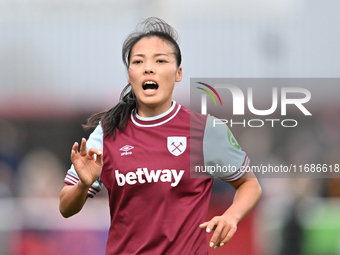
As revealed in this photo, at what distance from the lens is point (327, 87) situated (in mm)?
6051

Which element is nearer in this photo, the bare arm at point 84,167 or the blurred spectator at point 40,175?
the bare arm at point 84,167

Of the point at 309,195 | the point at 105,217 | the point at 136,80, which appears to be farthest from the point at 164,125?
the point at 309,195

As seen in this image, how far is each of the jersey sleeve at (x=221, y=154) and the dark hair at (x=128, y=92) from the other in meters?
0.45

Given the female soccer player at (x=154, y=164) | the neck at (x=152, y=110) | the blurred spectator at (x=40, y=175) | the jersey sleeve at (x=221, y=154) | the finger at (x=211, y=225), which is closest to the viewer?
the finger at (x=211, y=225)

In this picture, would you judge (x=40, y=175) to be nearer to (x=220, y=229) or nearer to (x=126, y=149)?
(x=126, y=149)

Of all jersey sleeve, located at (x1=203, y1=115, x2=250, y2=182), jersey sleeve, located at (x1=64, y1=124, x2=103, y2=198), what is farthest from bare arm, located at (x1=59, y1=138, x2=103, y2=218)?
jersey sleeve, located at (x1=203, y1=115, x2=250, y2=182)

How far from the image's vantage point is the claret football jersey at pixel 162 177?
202 cm

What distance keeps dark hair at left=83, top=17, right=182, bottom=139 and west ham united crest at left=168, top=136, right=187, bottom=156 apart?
0.95 ft

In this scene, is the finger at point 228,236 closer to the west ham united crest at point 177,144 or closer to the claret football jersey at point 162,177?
the claret football jersey at point 162,177

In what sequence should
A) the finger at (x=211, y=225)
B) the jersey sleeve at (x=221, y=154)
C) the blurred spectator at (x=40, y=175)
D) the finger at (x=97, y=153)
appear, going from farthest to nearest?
the blurred spectator at (x=40, y=175) → the jersey sleeve at (x=221, y=154) → the finger at (x=97, y=153) → the finger at (x=211, y=225)

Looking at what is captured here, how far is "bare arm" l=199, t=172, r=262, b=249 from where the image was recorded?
177cm

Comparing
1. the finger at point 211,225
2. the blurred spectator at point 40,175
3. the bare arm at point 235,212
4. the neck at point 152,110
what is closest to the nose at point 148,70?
the neck at point 152,110

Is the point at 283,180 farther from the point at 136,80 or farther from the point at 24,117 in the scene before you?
the point at 136,80

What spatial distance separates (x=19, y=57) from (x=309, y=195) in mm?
4766
